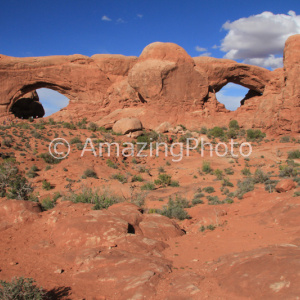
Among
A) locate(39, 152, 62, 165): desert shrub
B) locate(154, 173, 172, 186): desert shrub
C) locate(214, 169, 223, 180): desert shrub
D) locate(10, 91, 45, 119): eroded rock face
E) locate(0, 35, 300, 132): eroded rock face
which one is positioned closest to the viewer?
locate(154, 173, 172, 186): desert shrub

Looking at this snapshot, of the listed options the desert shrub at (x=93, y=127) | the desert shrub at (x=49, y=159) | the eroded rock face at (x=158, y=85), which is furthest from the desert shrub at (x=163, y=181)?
the eroded rock face at (x=158, y=85)

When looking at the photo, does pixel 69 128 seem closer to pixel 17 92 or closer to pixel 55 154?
pixel 55 154

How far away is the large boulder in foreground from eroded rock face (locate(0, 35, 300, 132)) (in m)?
1.76

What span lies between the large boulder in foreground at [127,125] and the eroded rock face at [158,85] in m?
1.76

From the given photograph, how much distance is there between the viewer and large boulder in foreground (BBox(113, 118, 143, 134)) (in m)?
24.2

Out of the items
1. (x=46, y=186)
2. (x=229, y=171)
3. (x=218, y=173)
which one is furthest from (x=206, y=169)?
(x=46, y=186)

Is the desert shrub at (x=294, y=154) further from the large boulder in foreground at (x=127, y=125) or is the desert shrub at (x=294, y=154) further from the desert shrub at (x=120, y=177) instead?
the large boulder in foreground at (x=127, y=125)

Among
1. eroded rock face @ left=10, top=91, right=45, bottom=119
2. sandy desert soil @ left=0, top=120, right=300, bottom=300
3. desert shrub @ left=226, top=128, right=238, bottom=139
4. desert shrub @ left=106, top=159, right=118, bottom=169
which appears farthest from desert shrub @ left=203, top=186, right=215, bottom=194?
eroded rock face @ left=10, top=91, right=45, bottom=119

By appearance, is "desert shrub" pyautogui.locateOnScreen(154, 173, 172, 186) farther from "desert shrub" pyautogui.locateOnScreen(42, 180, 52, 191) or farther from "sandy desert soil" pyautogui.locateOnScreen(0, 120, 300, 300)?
"desert shrub" pyautogui.locateOnScreen(42, 180, 52, 191)

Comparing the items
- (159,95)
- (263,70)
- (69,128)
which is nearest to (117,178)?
(69,128)

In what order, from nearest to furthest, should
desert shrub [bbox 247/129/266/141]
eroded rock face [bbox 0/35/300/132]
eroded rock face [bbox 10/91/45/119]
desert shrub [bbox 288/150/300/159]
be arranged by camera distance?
desert shrub [bbox 288/150/300/159] → desert shrub [bbox 247/129/266/141] → eroded rock face [bbox 0/35/300/132] → eroded rock face [bbox 10/91/45/119]

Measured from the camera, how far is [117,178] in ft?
51.7

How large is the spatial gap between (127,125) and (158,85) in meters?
5.01

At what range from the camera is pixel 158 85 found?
2578cm
